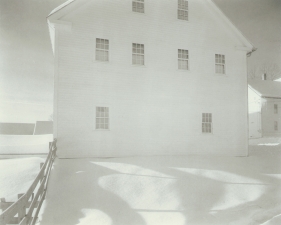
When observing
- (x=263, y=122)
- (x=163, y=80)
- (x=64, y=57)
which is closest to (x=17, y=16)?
(x=64, y=57)

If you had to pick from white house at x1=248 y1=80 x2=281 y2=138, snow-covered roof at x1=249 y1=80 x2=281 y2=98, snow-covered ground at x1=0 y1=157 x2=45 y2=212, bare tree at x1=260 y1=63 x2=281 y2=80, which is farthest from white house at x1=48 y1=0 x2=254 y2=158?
bare tree at x1=260 y1=63 x2=281 y2=80

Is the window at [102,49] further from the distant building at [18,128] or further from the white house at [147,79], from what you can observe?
the distant building at [18,128]

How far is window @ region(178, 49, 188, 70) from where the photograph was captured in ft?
39.8

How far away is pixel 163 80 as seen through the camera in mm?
11648

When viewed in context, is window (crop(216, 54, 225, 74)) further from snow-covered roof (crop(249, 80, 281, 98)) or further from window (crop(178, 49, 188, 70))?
snow-covered roof (crop(249, 80, 281, 98))

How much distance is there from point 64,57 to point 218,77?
818cm

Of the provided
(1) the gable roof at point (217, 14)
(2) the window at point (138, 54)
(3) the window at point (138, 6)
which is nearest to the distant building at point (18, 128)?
(1) the gable roof at point (217, 14)

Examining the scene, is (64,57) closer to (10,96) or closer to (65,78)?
(65,78)

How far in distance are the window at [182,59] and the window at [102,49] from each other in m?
3.88

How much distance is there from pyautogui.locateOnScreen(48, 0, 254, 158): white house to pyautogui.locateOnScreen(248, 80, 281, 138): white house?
44.0ft

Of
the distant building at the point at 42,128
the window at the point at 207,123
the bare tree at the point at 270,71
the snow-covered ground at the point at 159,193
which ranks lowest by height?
the snow-covered ground at the point at 159,193

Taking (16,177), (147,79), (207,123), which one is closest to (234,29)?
(207,123)

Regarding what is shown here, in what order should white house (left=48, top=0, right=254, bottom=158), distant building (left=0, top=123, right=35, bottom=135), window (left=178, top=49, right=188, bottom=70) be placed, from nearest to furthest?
1. white house (left=48, top=0, right=254, bottom=158)
2. window (left=178, top=49, right=188, bottom=70)
3. distant building (left=0, top=123, right=35, bottom=135)

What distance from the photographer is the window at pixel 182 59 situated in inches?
477
